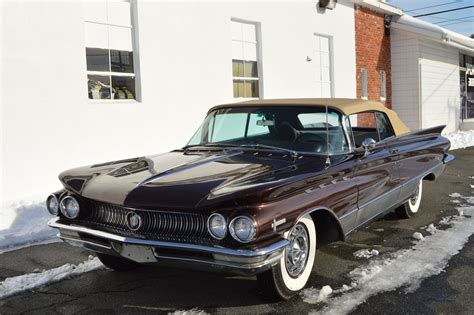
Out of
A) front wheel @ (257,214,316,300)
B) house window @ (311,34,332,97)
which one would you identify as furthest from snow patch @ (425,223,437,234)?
house window @ (311,34,332,97)

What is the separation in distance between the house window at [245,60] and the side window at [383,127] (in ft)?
17.1

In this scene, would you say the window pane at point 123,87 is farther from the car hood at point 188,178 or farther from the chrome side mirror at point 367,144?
the chrome side mirror at point 367,144

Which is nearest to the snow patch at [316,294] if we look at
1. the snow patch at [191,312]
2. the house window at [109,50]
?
the snow patch at [191,312]

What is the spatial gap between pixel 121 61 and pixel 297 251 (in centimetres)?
561

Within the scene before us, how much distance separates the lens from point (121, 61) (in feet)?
27.3

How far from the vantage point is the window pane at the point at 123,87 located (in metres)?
8.27

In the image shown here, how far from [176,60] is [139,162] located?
486cm

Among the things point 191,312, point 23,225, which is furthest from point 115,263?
point 23,225

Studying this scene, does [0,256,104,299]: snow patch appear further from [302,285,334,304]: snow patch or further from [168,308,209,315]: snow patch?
[302,285,334,304]: snow patch

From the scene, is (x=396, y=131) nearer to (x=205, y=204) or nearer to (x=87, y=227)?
(x=205, y=204)

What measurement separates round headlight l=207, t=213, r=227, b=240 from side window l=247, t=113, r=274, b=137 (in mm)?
1667

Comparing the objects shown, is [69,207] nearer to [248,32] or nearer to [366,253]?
[366,253]

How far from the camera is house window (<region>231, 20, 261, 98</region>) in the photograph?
410 inches

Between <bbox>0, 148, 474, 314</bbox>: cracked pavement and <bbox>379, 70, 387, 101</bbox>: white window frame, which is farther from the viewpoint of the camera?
<bbox>379, 70, 387, 101</bbox>: white window frame
